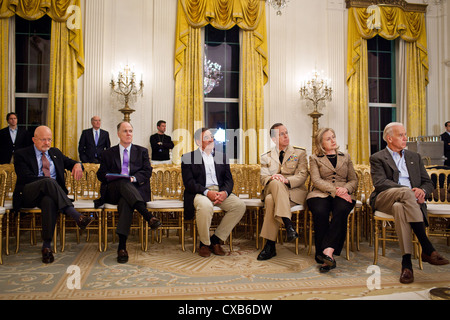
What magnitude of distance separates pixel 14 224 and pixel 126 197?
1.53 meters

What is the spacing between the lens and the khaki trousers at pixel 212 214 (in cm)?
379

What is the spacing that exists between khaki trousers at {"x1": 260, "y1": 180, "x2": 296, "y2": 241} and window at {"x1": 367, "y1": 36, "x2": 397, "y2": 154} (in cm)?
631

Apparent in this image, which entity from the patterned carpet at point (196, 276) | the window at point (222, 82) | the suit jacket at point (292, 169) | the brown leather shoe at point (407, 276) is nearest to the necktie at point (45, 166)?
the patterned carpet at point (196, 276)

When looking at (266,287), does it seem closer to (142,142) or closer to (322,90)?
(142,142)

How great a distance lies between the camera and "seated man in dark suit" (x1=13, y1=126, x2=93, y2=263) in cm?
360

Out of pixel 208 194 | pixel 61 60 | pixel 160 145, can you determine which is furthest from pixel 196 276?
pixel 61 60

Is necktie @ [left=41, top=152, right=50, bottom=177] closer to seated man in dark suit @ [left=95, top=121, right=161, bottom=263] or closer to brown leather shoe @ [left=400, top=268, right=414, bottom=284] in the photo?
seated man in dark suit @ [left=95, top=121, right=161, bottom=263]

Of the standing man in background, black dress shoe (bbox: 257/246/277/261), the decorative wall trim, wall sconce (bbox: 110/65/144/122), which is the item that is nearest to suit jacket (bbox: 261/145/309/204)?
black dress shoe (bbox: 257/246/277/261)

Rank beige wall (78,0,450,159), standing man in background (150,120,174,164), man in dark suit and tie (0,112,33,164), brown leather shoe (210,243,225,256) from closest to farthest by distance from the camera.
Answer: brown leather shoe (210,243,225,256) < man in dark suit and tie (0,112,33,164) < standing man in background (150,120,174,164) < beige wall (78,0,450,159)

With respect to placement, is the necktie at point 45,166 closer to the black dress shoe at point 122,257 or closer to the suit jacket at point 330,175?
the black dress shoe at point 122,257

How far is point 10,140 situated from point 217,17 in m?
4.68

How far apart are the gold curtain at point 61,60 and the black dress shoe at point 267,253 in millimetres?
5234

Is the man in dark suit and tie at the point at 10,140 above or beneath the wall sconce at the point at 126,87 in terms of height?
beneath

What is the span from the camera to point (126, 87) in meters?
7.77
